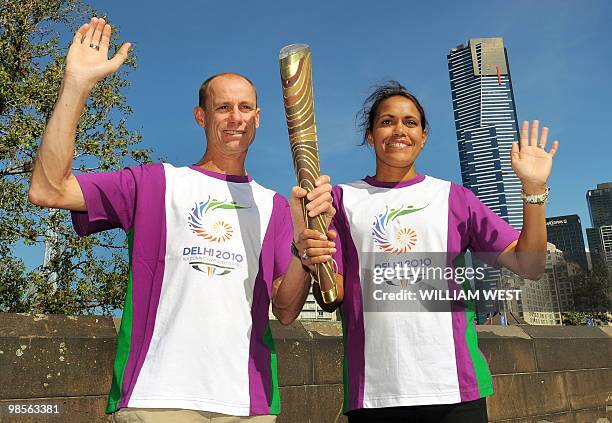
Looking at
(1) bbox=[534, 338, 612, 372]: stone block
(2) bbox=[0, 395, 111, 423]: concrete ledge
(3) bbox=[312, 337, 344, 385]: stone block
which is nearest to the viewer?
(2) bbox=[0, 395, 111, 423]: concrete ledge

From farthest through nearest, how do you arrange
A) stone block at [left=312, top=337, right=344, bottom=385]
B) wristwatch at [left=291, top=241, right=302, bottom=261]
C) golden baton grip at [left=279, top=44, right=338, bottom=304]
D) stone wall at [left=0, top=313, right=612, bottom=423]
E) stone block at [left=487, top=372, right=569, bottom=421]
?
1. stone block at [left=487, top=372, right=569, bottom=421]
2. stone block at [left=312, top=337, right=344, bottom=385]
3. stone wall at [left=0, top=313, right=612, bottom=423]
4. wristwatch at [left=291, top=241, right=302, bottom=261]
5. golden baton grip at [left=279, top=44, right=338, bottom=304]

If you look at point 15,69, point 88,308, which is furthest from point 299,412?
point 15,69

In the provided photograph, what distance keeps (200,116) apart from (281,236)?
0.79 meters

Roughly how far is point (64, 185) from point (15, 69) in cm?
1086

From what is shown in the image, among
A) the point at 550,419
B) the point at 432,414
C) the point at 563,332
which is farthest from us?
the point at 563,332

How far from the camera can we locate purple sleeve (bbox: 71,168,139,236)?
2424mm

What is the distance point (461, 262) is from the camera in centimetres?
296

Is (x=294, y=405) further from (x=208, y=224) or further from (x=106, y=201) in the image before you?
(x=106, y=201)

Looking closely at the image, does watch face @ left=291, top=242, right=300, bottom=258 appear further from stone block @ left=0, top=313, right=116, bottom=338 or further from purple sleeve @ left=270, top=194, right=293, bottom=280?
stone block @ left=0, top=313, right=116, bottom=338

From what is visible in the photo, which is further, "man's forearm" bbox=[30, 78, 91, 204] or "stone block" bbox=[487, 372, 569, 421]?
"stone block" bbox=[487, 372, 569, 421]

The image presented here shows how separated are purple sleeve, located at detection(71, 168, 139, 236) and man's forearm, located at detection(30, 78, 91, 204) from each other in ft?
0.46

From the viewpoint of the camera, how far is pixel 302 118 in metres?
2.45

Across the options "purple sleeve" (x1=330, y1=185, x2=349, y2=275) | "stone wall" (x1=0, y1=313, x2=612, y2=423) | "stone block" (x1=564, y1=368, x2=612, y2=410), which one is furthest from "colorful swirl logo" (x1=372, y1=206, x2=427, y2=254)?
"stone block" (x1=564, y1=368, x2=612, y2=410)

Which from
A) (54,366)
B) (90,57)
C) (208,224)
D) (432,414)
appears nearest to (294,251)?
(208,224)
